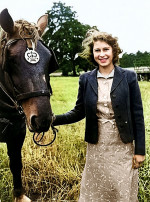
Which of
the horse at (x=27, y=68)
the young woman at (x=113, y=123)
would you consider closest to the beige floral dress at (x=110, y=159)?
the young woman at (x=113, y=123)

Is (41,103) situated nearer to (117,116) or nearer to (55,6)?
(117,116)

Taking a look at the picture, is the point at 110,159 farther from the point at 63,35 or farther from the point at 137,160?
the point at 63,35

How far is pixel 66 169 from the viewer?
327cm

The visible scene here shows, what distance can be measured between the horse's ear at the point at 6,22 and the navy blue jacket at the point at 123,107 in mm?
845

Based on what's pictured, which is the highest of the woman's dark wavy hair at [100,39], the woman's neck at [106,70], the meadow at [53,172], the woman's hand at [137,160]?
the woman's dark wavy hair at [100,39]

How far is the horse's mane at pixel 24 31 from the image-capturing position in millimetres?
1862

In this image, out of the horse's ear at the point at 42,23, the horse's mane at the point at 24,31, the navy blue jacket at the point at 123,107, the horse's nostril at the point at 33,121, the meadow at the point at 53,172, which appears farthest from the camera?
the meadow at the point at 53,172

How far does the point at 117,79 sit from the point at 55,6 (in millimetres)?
35235

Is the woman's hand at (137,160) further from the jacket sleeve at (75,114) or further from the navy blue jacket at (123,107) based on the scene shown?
the jacket sleeve at (75,114)

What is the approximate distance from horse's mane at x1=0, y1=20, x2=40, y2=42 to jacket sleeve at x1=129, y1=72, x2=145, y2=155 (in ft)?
3.07

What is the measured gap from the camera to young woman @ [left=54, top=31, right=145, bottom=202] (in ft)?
6.74

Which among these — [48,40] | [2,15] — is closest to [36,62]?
[2,15]

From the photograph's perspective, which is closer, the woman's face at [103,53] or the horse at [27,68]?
the horse at [27,68]

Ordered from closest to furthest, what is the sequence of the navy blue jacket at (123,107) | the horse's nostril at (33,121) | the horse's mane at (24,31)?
the horse's nostril at (33,121) → the horse's mane at (24,31) → the navy blue jacket at (123,107)
